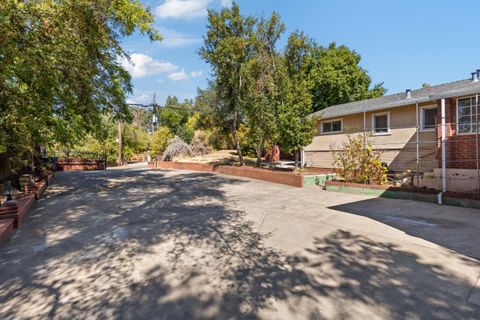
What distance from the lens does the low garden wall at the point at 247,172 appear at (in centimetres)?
1297

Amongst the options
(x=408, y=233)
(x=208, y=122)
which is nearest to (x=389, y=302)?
(x=408, y=233)

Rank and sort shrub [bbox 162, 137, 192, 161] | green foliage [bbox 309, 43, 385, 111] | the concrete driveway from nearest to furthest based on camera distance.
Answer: the concrete driveway < green foliage [bbox 309, 43, 385, 111] < shrub [bbox 162, 137, 192, 161]

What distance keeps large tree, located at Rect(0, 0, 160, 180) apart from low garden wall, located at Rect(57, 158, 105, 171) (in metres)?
18.6

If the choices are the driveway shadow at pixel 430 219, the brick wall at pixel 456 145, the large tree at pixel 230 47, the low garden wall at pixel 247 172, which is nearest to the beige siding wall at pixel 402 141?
the brick wall at pixel 456 145

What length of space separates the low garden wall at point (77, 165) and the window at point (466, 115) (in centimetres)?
2812

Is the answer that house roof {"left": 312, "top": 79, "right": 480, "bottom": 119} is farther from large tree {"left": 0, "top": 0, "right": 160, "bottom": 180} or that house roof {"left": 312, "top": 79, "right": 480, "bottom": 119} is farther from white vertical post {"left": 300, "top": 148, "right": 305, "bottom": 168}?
large tree {"left": 0, "top": 0, "right": 160, "bottom": 180}

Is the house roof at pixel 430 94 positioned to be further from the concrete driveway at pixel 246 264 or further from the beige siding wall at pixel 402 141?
the concrete driveway at pixel 246 264

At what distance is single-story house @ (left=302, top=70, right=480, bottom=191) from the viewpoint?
9367 mm

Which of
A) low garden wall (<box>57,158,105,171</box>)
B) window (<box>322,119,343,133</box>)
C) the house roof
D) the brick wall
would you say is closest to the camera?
the house roof

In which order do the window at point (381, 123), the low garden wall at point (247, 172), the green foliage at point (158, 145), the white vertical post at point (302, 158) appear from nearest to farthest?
the low garden wall at point (247, 172)
the window at point (381, 123)
the white vertical post at point (302, 158)
the green foliage at point (158, 145)

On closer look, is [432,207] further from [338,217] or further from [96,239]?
[96,239]

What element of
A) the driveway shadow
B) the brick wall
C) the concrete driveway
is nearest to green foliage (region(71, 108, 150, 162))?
the concrete driveway

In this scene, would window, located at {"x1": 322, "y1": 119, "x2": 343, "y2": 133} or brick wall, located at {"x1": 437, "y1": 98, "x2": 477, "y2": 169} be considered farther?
window, located at {"x1": 322, "y1": 119, "x2": 343, "y2": 133}

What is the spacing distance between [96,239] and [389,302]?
5243 mm
